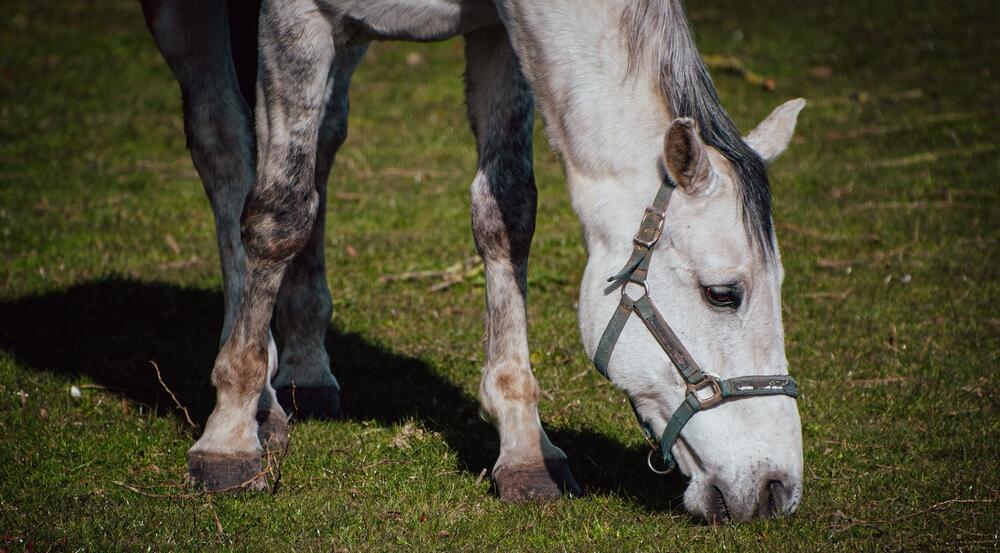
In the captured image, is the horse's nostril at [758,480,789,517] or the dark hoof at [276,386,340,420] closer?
the horse's nostril at [758,480,789,517]

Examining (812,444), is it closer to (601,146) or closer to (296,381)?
(601,146)

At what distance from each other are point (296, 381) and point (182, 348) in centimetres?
120

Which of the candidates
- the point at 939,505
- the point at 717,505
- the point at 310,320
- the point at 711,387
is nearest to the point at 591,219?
the point at 711,387

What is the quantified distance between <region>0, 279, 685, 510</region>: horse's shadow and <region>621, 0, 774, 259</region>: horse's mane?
131 centimetres

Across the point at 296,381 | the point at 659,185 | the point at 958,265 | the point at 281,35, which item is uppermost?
the point at 281,35

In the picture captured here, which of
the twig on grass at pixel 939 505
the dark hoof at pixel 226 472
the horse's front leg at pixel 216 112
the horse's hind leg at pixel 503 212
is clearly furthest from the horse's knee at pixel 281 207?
the twig on grass at pixel 939 505

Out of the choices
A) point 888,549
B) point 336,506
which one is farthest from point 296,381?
point 888,549

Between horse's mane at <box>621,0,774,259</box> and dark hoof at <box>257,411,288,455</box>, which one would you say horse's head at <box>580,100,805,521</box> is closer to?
horse's mane at <box>621,0,774,259</box>

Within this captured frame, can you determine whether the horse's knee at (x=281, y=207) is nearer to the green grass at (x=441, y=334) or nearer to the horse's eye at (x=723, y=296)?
the green grass at (x=441, y=334)

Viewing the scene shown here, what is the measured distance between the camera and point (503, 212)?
420 centimetres

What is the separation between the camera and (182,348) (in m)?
5.80

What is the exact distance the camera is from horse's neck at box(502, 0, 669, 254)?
3385 millimetres

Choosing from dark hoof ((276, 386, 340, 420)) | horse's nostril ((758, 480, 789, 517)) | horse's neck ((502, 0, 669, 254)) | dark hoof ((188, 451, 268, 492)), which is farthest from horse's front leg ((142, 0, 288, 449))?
horse's nostril ((758, 480, 789, 517))

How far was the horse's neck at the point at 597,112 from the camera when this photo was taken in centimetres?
338
